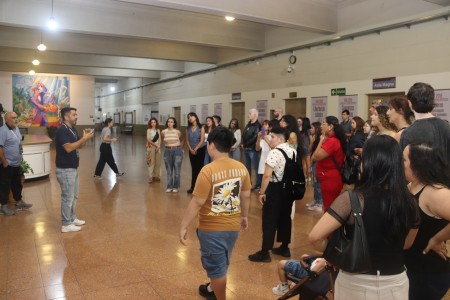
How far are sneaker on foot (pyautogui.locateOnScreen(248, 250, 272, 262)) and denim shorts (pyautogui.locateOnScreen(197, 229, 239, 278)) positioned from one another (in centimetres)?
132

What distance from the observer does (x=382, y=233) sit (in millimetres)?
1571

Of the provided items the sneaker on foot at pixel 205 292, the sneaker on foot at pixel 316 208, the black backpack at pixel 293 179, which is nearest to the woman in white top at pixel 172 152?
the sneaker on foot at pixel 316 208

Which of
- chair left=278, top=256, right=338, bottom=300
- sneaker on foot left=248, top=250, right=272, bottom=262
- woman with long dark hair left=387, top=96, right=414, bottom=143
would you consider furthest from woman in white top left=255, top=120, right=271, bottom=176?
chair left=278, top=256, right=338, bottom=300

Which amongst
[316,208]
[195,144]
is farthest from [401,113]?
[195,144]

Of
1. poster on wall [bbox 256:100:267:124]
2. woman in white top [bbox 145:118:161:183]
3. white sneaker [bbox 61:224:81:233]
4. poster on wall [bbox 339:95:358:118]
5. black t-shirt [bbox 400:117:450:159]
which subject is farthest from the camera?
poster on wall [bbox 256:100:267:124]

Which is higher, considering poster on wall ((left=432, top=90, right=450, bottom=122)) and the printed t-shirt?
poster on wall ((left=432, top=90, right=450, bottom=122))

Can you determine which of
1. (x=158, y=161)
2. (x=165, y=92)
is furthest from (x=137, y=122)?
(x=158, y=161)

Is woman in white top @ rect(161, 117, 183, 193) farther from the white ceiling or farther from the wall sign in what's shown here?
the wall sign

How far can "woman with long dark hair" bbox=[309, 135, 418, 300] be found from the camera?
61.5 inches

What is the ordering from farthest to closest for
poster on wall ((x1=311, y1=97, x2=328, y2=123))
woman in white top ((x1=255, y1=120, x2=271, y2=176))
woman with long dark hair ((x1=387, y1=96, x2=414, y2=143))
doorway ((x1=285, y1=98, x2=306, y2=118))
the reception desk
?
1. doorway ((x1=285, y1=98, x2=306, y2=118))
2. poster on wall ((x1=311, y1=97, x2=328, y2=123))
3. the reception desk
4. woman in white top ((x1=255, y1=120, x2=271, y2=176))
5. woman with long dark hair ((x1=387, y1=96, x2=414, y2=143))

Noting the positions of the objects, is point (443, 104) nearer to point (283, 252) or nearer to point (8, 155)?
point (283, 252)

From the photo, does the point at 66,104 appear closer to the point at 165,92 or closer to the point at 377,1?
the point at 165,92

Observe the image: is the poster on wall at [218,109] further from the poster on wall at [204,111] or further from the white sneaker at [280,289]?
the white sneaker at [280,289]

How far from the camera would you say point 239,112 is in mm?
15773
